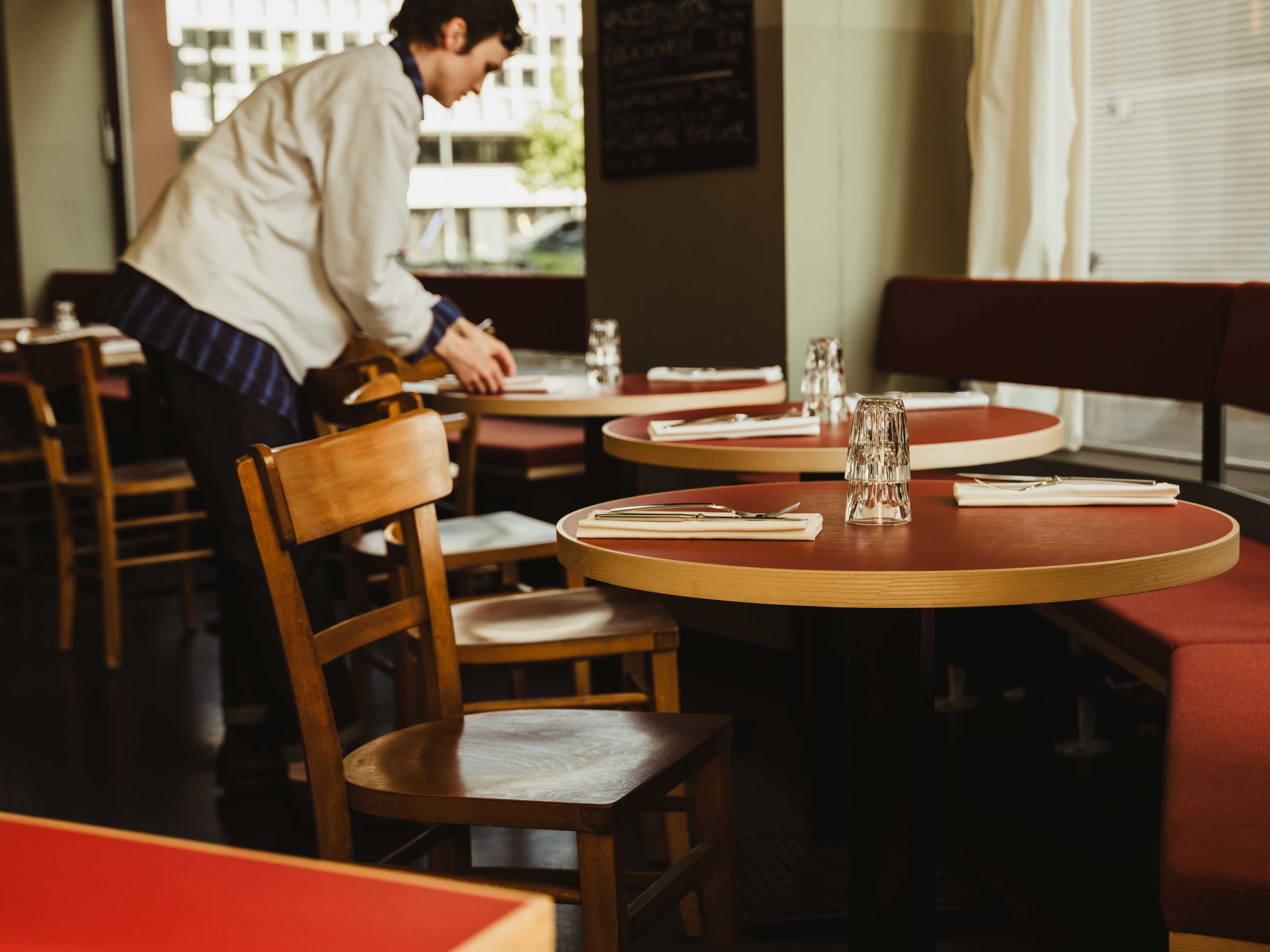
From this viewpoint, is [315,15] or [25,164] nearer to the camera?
[315,15]

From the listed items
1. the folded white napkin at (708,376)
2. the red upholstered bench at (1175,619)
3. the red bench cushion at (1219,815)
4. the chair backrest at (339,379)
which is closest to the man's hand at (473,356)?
the chair backrest at (339,379)

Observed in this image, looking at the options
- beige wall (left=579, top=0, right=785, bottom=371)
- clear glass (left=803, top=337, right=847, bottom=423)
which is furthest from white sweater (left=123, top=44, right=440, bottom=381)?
beige wall (left=579, top=0, right=785, bottom=371)

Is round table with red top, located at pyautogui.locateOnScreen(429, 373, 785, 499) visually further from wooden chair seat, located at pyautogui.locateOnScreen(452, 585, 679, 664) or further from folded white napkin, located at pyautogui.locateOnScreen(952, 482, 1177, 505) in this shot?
folded white napkin, located at pyautogui.locateOnScreen(952, 482, 1177, 505)

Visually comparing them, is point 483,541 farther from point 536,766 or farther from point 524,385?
point 536,766

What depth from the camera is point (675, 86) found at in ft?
12.5

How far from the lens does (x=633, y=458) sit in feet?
7.54

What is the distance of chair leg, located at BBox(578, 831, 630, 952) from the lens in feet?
4.66

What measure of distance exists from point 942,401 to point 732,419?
1.71 ft

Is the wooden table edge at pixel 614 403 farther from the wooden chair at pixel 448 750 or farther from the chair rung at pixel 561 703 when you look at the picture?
the wooden chair at pixel 448 750

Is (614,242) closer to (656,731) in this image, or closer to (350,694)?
(350,694)

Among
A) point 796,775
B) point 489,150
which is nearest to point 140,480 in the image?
point 489,150

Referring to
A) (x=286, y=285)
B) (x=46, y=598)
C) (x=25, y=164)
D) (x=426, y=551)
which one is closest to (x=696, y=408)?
(x=286, y=285)

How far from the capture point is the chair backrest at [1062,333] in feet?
9.30

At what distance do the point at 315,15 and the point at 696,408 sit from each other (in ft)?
14.7
